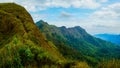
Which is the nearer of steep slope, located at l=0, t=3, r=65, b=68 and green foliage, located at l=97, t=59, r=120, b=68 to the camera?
green foliage, located at l=97, t=59, r=120, b=68

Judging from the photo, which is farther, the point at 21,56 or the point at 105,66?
the point at 21,56

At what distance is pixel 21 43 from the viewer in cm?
7500

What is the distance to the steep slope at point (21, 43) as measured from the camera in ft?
144

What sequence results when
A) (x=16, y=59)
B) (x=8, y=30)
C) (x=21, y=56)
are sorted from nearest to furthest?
(x=16, y=59) < (x=21, y=56) < (x=8, y=30)

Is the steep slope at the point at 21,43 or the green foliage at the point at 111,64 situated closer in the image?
the green foliage at the point at 111,64

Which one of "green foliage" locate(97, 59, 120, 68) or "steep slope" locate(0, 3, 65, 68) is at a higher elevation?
"green foliage" locate(97, 59, 120, 68)

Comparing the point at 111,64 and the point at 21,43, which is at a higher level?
the point at 111,64

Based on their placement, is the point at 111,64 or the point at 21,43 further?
the point at 21,43

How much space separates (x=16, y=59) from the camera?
43562 mm

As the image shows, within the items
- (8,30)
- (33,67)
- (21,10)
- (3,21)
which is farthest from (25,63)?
(21,10)

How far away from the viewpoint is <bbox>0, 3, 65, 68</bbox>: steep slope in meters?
43.9

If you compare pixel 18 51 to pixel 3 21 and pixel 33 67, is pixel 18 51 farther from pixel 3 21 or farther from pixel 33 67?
pixel 3 21

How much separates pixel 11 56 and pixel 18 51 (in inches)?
149

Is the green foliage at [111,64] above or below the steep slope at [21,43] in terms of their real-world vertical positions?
above
